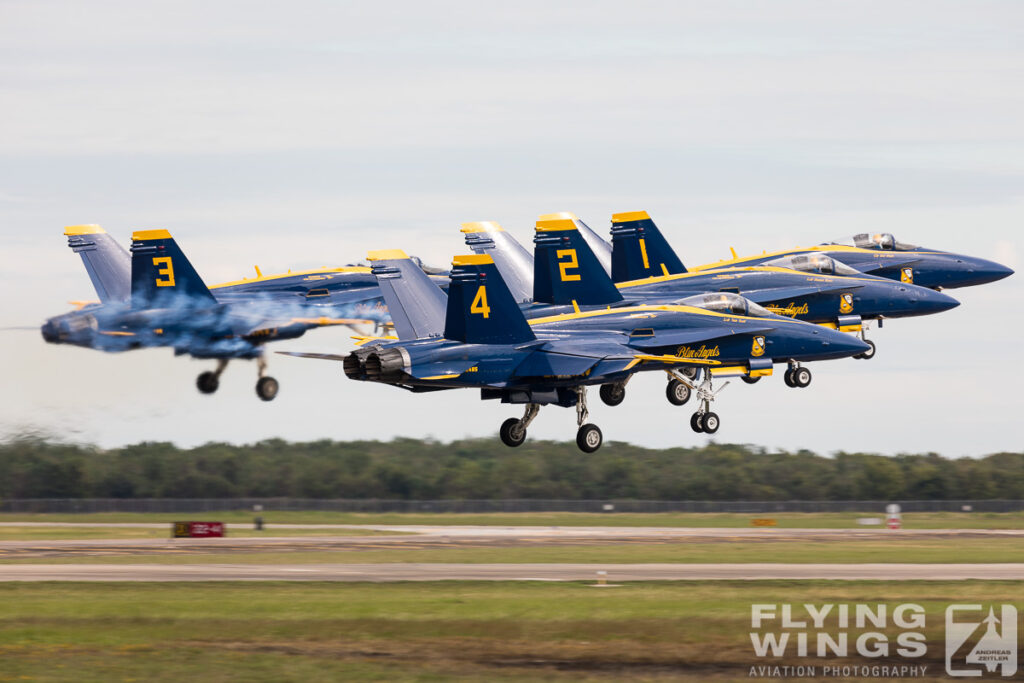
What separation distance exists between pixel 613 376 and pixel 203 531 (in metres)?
29.1

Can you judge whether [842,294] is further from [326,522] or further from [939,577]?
[326,522]

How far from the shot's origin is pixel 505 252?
2714 inches

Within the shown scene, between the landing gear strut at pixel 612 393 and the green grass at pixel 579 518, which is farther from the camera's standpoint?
the green grass at pixel 579 518

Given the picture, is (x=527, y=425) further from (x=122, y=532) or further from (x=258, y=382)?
(x=122, y=532)

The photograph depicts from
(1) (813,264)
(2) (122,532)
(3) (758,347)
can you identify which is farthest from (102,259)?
(1) (813,264)

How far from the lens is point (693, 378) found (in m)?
59.8

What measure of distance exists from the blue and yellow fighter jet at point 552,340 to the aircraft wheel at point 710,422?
5 centimetres

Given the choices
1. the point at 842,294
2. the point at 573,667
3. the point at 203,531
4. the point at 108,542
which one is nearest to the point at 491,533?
the point at 203,531

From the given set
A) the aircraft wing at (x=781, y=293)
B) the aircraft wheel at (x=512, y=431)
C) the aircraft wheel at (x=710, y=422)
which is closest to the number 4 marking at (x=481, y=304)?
the aircraft wheel at (x=512, y=431)

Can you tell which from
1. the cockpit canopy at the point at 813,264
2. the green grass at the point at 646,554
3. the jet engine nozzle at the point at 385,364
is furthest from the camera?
the cockpit canopy at the point at 813,264

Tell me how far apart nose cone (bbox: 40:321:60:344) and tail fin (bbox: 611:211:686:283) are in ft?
76.8

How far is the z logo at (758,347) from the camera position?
187ft

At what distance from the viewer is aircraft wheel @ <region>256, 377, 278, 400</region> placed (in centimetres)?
5875

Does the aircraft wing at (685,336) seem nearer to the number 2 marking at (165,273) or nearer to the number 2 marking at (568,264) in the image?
the number 2 marking at (568,264)
